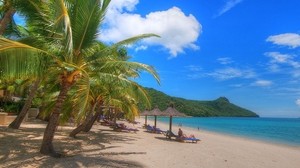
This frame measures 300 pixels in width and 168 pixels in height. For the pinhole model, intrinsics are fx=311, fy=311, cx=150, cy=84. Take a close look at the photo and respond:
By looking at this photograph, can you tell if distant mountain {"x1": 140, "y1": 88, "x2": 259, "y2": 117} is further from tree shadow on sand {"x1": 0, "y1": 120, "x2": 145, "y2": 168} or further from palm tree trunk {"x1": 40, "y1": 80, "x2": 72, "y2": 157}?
palm tree trunk {"x1": 40, "y1": 80, "x2": 72, "y2": 157}

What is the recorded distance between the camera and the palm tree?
7714mm

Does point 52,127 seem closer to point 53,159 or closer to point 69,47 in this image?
point 53,159

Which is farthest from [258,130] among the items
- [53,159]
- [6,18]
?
[53,159]

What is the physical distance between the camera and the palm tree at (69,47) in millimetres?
7714

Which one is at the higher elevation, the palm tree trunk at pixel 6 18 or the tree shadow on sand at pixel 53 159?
the palm tree trunk at pixel 6 18

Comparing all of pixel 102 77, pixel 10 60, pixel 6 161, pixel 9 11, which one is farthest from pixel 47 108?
pixel 10 60

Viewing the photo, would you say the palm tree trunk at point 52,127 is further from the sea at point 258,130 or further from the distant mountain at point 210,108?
the distant mountain at point 210,108

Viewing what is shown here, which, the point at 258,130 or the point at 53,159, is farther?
the point at 258,130

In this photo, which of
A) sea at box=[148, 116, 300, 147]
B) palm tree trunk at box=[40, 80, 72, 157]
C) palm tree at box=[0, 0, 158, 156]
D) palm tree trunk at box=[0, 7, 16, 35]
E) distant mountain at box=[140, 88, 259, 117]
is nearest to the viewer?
palm tree at box=[0, 0, 158, 156]

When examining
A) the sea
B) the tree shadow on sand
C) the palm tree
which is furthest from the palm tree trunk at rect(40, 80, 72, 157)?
the sea

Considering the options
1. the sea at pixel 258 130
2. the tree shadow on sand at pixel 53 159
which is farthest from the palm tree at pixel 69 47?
the sea at pixel 258 130

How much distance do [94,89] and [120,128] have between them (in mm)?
7490

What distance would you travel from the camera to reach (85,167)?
24.8 feet

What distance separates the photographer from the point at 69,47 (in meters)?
7.57
